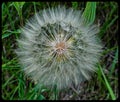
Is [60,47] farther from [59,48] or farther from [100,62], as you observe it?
[100,62]

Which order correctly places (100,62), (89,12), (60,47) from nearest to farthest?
1. (60,47)
2. (89,12)
3. (100,62)

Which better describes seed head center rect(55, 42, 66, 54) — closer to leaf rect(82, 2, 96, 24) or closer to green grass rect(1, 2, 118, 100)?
leaf rect(82, 2, 96, 24)

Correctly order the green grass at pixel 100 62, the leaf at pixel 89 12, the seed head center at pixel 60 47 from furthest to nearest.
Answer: the green grass at pixel 100 62 < the leaf at pixel 89 12 < the seed head center at pixel 60 47

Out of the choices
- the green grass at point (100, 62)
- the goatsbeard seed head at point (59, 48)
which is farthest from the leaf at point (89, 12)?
the green grass at point (100, 62)

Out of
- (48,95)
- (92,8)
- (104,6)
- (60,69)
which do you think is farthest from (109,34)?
(60,69)

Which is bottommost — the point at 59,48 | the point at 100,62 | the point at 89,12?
the point at 100,62

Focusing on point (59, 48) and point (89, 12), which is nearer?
point (59, 48)

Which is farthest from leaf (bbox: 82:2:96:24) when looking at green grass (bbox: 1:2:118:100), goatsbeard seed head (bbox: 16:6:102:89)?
green grass (bbox: 1:2:118:100)

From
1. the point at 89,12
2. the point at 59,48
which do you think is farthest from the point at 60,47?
the point at 89,12

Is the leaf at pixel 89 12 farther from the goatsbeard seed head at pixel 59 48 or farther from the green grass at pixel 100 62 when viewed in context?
the green grass at pixel 100 62
